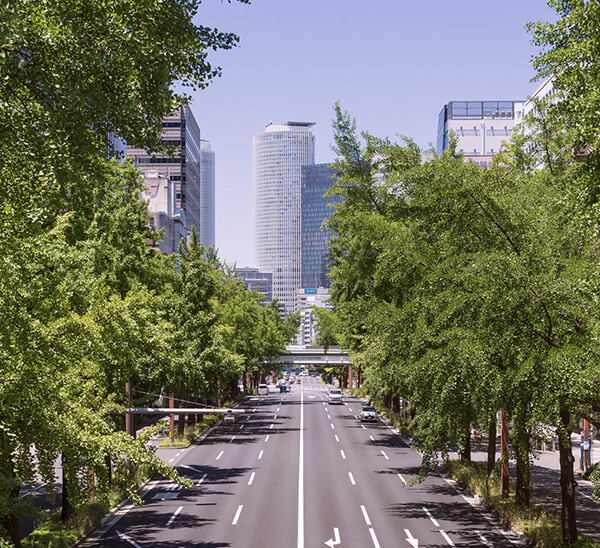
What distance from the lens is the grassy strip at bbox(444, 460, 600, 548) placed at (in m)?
19.3

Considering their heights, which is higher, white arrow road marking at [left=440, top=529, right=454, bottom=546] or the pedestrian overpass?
the pedestrian overpass

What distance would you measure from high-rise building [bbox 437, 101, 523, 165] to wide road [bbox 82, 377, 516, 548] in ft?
434

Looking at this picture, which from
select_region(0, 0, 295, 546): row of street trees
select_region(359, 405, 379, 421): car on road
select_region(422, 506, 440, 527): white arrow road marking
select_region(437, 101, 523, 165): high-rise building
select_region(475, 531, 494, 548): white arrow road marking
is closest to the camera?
select_region(0, 0, 295, 546): row of street trees

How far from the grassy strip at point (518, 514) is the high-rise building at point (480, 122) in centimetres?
14368

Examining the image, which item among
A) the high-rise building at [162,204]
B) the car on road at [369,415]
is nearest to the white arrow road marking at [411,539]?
the car on road at [369,415]

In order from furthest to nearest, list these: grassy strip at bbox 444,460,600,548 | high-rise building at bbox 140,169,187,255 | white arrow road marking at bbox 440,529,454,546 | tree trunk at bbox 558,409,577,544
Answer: high-rise building at bbox 140,169,187,255 < white arrow road marking at bbox 440,529,454,546 < grassy strip at bbox 444,460,600,548 < tree trunk at bbox 558,409,577,544

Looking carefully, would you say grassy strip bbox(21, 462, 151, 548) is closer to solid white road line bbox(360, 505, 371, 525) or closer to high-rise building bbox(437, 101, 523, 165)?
solid white road line bbox(360, 505, 371, 525)

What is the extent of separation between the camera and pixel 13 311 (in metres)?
11.6

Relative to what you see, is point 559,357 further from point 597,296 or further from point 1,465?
point 1,465

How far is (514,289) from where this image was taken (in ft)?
48.2

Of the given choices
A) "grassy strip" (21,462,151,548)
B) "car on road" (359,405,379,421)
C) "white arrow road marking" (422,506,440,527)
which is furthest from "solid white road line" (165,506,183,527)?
"car on road" (359,405,379,421)

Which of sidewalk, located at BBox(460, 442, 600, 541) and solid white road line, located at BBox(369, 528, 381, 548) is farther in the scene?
sidewalk, located at BBox(460, 442, 600, 541)

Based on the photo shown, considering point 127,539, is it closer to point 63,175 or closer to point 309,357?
point 63,175

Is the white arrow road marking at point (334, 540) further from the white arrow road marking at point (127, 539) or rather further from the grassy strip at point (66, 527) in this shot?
the grassy strip at point (66, 527)
